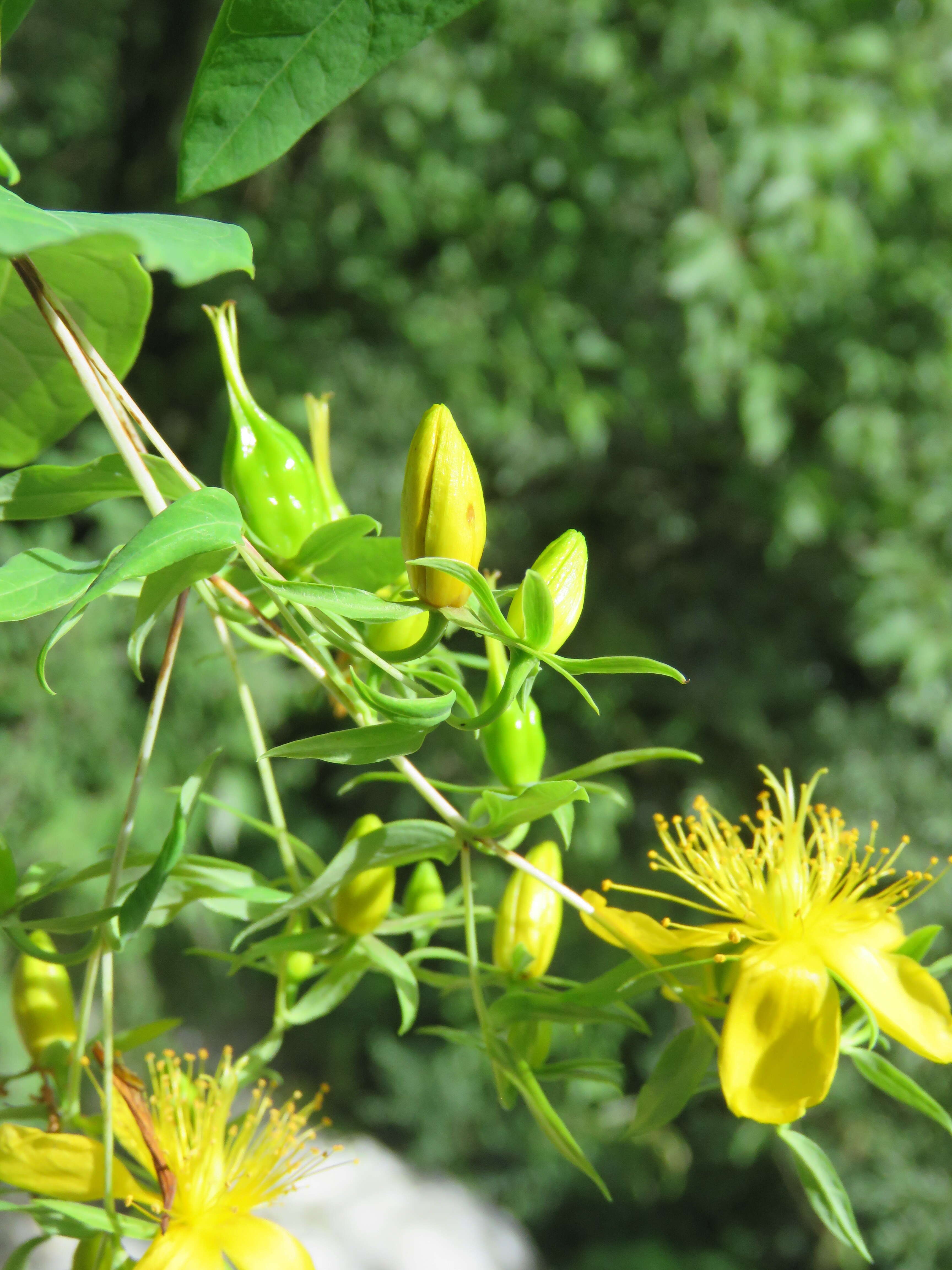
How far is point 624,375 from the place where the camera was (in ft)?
4.59

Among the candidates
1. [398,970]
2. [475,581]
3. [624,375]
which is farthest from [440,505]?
[624,375]

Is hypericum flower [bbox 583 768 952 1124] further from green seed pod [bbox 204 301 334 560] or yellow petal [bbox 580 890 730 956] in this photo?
green seed pod [bbox 204 301 334 560]

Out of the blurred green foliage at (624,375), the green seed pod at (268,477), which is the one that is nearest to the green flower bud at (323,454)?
the green seed pod at (268,477)

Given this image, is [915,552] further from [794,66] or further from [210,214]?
[210,214]

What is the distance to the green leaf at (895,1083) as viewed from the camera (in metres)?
0.22

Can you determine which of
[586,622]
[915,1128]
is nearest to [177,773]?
Answer: [586,622]

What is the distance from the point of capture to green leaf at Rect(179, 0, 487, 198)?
20cm

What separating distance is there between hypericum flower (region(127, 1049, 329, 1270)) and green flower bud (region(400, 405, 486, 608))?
15cm

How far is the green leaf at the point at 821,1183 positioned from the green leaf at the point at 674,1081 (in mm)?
21

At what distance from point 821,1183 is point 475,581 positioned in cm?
17

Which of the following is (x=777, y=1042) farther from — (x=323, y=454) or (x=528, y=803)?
(x=323, y=454)

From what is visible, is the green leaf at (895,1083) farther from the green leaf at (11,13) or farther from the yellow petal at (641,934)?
the green leaf at (11,13)

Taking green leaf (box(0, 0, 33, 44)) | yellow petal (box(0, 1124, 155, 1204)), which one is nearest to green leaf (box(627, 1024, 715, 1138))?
yellow petal (box(0, 1124, 155, 1204))

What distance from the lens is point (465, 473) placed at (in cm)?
19
